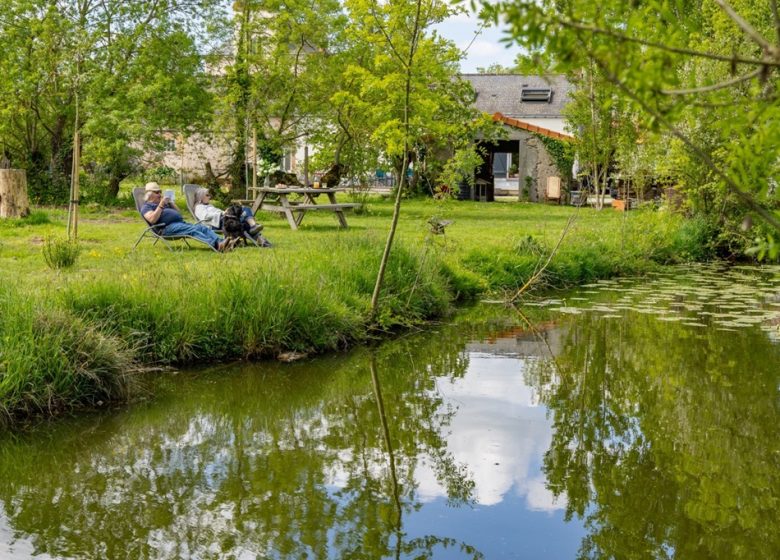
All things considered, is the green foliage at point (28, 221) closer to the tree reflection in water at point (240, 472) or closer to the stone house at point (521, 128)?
the tree reflection in water at point (240, 472)

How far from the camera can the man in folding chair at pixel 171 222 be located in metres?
13.0

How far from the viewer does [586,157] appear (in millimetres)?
24344

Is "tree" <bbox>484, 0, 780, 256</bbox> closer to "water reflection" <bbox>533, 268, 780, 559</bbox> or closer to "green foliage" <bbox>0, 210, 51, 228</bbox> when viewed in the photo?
"water reflection" <bbox>533, 268, 780, 559</bbox>

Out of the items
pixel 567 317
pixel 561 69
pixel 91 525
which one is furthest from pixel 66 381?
pixel 567 317

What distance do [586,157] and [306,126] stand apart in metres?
7.17

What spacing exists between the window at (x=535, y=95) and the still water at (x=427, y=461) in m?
34.0

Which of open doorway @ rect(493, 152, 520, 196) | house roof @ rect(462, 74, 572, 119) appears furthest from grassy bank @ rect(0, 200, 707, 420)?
house roof @ rect(462, 74, 572, 119)

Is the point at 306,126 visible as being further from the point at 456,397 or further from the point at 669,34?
the point at 669,34

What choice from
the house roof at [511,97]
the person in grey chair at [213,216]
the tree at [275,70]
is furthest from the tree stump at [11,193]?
the house roof at [511,97]

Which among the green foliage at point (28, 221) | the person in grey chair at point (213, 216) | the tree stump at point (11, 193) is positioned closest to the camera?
the person in grey chair at point (213, 216)

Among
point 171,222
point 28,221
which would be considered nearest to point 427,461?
point 171,222

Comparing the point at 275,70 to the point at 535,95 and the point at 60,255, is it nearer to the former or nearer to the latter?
the point at 60,255

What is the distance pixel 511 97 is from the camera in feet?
139

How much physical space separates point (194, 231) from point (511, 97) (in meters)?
31.4
